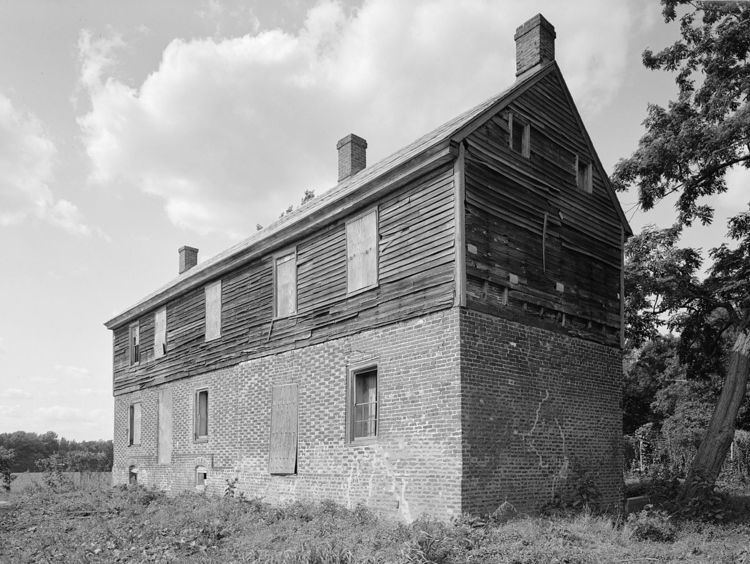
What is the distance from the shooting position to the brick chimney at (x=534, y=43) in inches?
650

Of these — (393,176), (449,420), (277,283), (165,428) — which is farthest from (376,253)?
(165,428)

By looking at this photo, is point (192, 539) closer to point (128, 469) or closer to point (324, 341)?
point (324, 341)

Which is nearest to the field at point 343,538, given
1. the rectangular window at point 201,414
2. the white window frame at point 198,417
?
the white window frame at point 198,417

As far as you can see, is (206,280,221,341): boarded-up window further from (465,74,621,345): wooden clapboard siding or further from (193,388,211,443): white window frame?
(465,74,621,345): wooden clapboard siding

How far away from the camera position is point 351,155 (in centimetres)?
2128

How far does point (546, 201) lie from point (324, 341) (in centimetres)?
568

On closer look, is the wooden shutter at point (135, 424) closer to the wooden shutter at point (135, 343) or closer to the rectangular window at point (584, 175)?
the wooden shutter at point (135, 343)

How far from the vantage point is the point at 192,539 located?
13.2m

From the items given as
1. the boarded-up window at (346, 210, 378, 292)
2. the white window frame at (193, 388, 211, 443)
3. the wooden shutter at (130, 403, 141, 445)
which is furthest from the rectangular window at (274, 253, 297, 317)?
the wooden shutter at (130, 403, 141, 445)

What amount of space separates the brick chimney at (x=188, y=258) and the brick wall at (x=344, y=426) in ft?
35.0

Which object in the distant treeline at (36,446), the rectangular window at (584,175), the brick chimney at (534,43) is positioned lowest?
the distant treeline at (36,446)

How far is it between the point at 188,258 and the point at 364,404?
18.6 meters

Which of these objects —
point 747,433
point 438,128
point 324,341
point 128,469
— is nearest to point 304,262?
point 324,341

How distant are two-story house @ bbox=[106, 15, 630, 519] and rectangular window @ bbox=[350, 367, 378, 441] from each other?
2.0 inches
